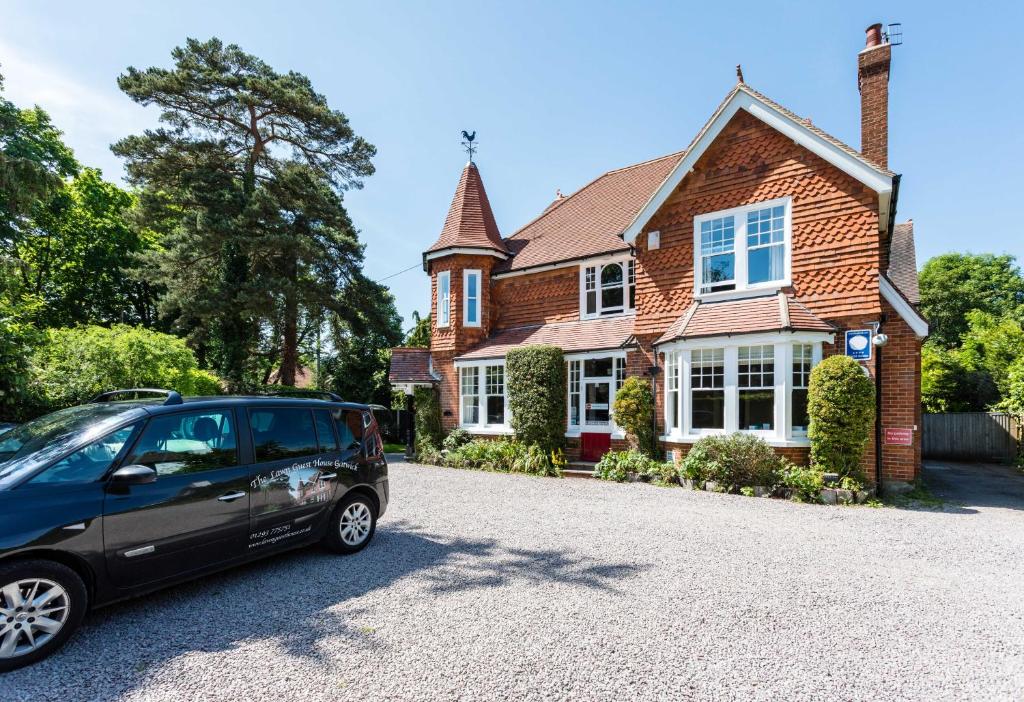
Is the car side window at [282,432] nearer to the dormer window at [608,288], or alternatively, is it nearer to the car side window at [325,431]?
the car side window at [325,431]

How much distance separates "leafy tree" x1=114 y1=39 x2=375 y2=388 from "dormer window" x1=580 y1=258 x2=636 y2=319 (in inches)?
543

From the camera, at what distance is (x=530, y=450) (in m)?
13.2

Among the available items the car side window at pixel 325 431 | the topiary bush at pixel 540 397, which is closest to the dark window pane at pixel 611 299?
the topiary bush at pixel 540 397

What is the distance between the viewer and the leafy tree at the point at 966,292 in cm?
3325

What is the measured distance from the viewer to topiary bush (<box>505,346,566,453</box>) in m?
13.4

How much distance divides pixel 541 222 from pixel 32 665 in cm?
1672

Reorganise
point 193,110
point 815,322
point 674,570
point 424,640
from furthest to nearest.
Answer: point 193,110 → point 815,322 → point 674,570 → point 424,640

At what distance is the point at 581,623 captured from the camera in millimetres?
4148

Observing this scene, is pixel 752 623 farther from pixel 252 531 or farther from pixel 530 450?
pixel 530 450

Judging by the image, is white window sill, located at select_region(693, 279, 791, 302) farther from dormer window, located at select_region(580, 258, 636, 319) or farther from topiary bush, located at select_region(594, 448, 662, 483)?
topiary bush, located at select_region(594, 448, 662, 483)

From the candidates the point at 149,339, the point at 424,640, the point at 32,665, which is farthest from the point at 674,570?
the point at 149,339

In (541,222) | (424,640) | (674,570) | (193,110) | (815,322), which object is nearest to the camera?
(424,640)

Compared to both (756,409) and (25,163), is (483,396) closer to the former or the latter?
(756,409)

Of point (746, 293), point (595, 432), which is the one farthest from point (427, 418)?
point (746, 293)
